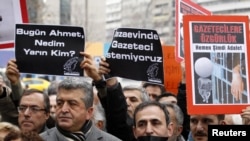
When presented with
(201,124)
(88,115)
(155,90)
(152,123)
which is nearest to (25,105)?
(88,115)

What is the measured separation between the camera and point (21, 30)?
16.8 ft

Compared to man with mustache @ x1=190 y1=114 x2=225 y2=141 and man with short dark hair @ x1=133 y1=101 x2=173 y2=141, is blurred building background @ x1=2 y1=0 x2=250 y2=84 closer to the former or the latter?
man with mustache @ x1=190 y1=114 x2=225 y2=141

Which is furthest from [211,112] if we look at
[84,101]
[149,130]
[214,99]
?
[84,101]

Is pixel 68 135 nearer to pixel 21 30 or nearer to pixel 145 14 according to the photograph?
A: pixel 21 30

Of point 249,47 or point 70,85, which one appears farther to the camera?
point 249,47

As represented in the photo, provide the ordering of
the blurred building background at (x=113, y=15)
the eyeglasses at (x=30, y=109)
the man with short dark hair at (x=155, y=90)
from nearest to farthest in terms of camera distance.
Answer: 1. the eyeglasses at (x=30, y=109)
2. the man with short dark hair at (x=155, y=90)
3. the blurred building background at (x=113, y=15)

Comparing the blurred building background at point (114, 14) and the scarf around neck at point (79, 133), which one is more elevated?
the blurred building background at point (114, 14)

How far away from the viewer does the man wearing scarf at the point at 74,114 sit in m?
4.50

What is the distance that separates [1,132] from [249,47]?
6.14 feet

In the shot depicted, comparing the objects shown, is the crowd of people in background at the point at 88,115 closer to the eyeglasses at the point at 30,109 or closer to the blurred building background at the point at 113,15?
the eyeglasses at the point at 30,109

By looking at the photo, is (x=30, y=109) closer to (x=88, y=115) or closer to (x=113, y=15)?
(x=88, y=115)

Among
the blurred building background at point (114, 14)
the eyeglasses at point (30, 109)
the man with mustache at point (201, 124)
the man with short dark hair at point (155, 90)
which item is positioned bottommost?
the man with mustache at point (201, 124)

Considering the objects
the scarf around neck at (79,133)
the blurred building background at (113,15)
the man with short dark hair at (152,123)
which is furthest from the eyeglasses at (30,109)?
the blurred building background at (113,15)

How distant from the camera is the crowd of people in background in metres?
4.51
